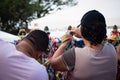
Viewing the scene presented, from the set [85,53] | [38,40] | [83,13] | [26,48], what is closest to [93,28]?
[85,53]

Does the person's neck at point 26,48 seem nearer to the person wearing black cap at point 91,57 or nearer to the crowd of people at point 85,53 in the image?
the crowd of people at point 85,53

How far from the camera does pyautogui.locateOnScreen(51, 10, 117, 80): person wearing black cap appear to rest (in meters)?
2.56

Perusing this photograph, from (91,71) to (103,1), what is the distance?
265 inches

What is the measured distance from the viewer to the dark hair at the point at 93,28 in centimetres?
262

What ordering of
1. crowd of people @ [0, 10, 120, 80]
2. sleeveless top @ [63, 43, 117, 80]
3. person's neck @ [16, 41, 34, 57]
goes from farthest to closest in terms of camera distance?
1. sleeveless top @ [63, 43, 117, 80]
2. crowd of people @ [0, 10, 120, 80]
3. person's neck @ [16, 41, 34, 57]

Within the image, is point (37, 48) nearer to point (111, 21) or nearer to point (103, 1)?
point (111, 21)

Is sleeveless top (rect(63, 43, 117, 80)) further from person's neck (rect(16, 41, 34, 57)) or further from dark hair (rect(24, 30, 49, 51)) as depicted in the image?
person's neck (rect(16, 41, 34, 57))

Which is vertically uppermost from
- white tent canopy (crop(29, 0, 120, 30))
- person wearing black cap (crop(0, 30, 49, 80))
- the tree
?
person wearing black cap (crop(0, 30, 49, 80))

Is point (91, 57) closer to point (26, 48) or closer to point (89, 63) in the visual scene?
point (89, 63)

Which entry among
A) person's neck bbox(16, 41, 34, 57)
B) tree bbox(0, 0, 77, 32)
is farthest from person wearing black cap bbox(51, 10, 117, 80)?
tree bbox(0, 0, 77, 32)

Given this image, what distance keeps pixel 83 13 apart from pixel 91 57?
22.2 ft

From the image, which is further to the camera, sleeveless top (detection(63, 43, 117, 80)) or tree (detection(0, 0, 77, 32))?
tree (detection(0, 0, 77, 32))

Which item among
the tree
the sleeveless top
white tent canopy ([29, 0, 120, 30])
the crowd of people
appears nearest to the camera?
the crowd of people

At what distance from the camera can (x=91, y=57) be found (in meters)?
2.59
